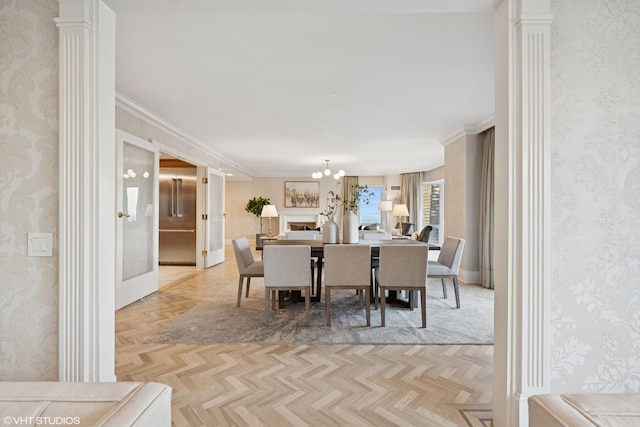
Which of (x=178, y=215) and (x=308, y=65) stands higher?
(x=308, y=65)

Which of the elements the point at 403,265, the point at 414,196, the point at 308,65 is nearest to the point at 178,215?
the point at 308,65

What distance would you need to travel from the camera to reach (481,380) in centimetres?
218

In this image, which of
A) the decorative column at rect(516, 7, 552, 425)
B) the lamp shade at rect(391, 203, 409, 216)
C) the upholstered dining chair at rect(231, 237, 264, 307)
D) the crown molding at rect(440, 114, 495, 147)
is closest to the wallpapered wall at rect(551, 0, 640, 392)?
the decorative column at rect(516, 7, 552, 425)

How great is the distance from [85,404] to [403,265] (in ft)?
8.57

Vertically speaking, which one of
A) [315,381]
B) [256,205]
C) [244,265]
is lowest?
Result: [315,381]

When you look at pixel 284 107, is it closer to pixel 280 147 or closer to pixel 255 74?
pixel 255 74

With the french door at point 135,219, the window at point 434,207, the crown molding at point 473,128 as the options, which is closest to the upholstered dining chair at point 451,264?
the crown molding at point 473,128

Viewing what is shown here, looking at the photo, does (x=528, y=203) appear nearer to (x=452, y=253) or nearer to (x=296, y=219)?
(x=452, y=253)

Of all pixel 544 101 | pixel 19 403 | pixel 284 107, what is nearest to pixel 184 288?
pixel 284 107

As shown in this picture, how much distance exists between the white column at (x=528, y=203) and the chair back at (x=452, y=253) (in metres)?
2.26

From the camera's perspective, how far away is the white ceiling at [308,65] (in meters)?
1.87

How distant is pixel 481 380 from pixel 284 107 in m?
3.38

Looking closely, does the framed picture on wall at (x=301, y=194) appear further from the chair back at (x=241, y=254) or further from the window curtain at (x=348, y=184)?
the chair back at (x=241, y=254)

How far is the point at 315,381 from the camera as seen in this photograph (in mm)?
2148
